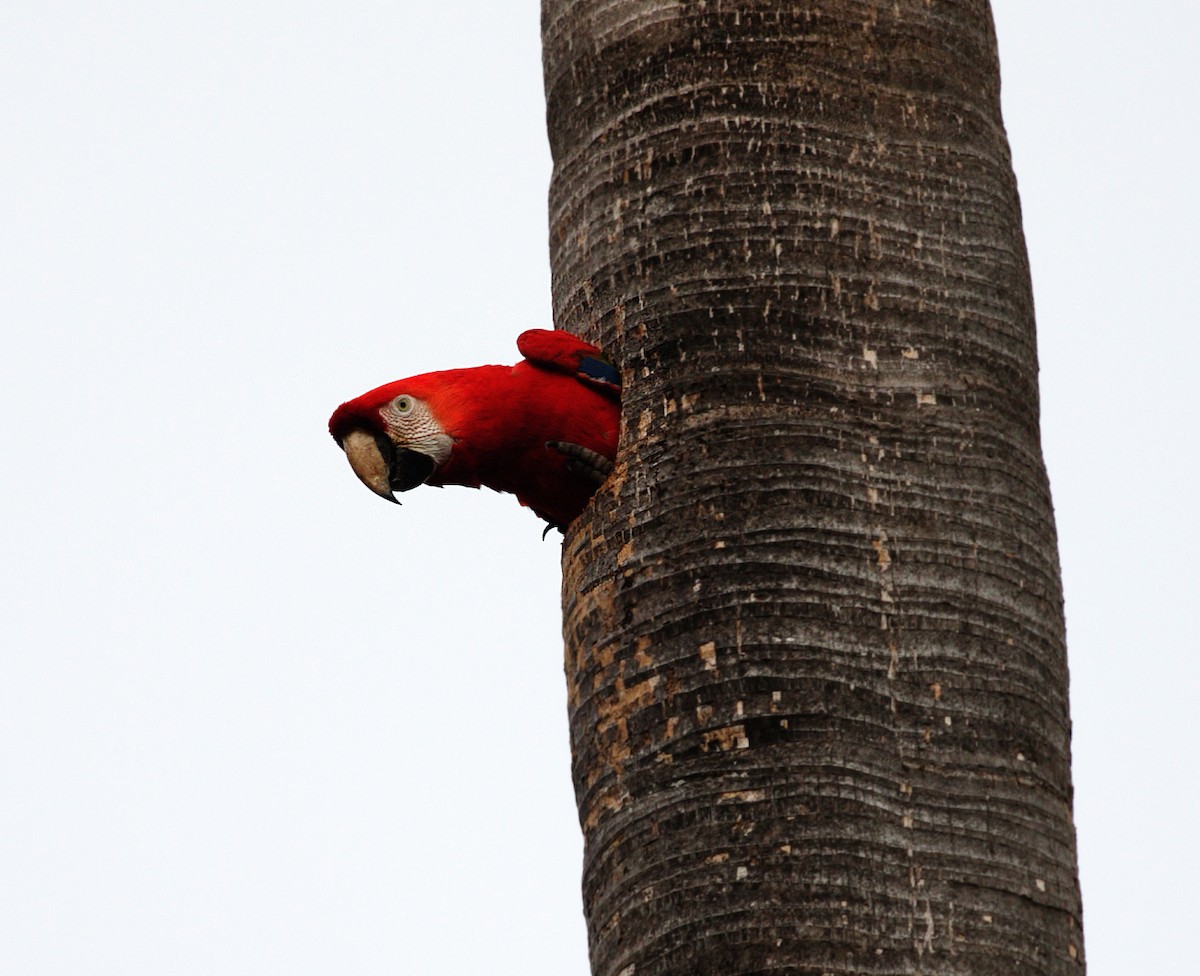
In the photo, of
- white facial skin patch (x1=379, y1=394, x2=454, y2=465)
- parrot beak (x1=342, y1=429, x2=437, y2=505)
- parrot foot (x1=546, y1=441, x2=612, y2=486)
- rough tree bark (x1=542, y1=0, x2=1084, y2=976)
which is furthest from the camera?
parrot beak (x1=342, y1=429, x2=437, y2=505)

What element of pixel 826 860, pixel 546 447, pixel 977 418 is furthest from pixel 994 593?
pixel 546 447

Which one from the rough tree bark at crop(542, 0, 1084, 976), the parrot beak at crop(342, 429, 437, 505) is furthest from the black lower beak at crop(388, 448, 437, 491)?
the rough tree bark at crop(542, 0, 1084, 976)

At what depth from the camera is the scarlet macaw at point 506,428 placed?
4684mm

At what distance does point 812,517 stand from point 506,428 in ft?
4.52

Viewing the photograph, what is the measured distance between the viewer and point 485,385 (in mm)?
5191

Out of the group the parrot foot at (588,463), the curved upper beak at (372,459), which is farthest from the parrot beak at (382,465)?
the parrot foot at (588,463)

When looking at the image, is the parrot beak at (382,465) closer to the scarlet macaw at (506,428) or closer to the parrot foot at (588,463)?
the scarlet macaw at (506,428)

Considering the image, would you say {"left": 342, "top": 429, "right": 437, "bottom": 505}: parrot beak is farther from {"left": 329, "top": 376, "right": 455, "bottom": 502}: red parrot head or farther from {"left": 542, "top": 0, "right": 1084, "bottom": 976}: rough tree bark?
{"left": 542, "top": 0, "right": 1084, "bottom": 976}: rough tree bark

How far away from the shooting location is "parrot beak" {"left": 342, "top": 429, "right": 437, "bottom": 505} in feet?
17.3

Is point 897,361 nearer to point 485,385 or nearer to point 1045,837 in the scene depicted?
point 1045,837

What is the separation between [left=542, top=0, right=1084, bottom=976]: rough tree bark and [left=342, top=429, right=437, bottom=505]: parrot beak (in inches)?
27.4

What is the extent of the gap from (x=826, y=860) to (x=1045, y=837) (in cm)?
46

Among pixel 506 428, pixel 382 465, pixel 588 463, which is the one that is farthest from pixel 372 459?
pixel 588 463

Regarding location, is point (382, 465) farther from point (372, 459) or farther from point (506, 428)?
point (506, 428)
